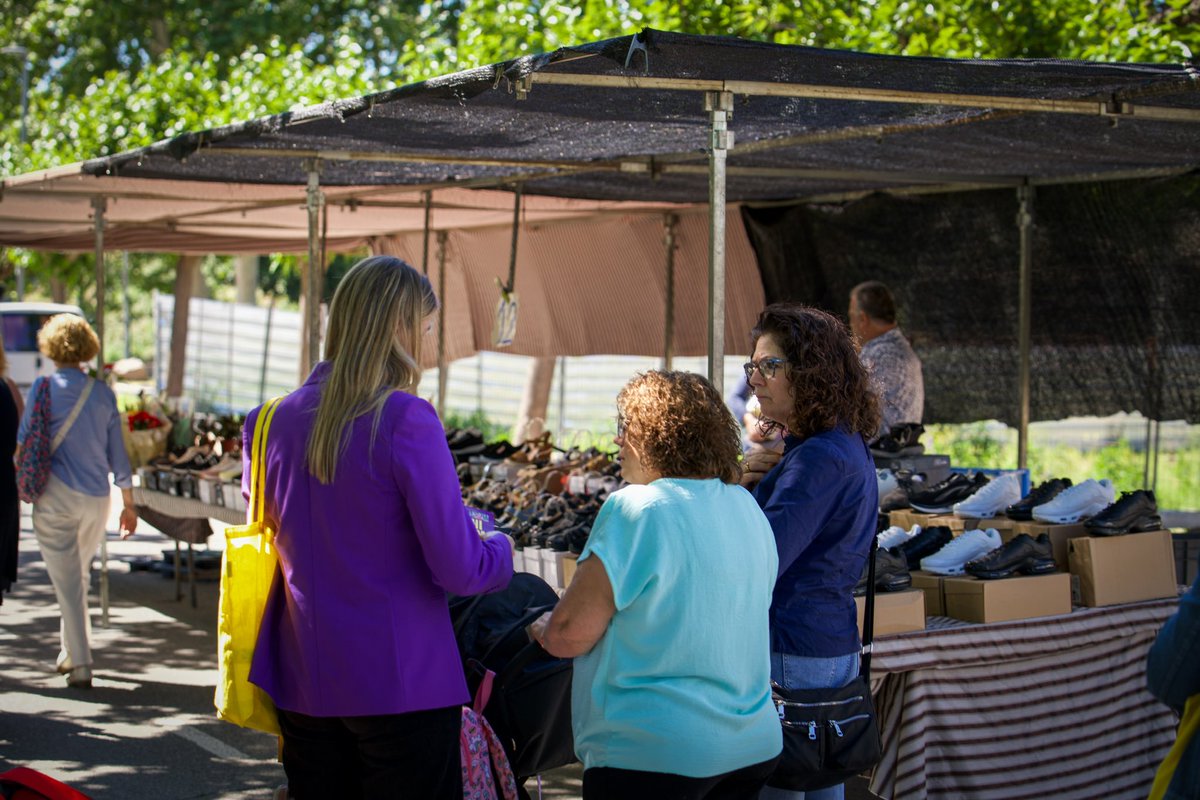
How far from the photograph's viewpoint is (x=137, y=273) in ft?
117

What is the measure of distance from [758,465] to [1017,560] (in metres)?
1.34

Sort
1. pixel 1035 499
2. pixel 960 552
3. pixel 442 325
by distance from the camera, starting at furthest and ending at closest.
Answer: pixel 442 325
pixel 1035 499
pixel 960 552

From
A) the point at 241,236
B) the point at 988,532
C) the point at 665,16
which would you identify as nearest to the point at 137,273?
the point at 241,236

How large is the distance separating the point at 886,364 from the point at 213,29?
23.8 m

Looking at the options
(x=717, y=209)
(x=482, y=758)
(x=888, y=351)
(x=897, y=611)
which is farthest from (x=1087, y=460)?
(x=482, y=758)

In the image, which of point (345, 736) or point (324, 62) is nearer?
point (345, 736)

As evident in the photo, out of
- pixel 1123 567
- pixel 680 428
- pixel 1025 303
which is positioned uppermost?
pixel 1025 303

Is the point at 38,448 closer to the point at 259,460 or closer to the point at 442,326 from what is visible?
the point at 259,460

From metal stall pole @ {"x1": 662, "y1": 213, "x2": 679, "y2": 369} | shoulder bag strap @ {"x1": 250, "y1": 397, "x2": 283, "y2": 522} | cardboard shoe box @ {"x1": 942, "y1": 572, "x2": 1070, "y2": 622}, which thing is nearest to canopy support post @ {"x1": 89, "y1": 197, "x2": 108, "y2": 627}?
metal stall pole @ {"x1": 662, "y1": 213, "x2": 679, "y2": 369}

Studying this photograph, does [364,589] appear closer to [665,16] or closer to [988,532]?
[988,532]

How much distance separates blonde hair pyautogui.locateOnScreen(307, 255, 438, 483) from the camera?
2891 mm

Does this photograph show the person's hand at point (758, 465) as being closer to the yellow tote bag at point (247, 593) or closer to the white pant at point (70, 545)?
the yellow tote bag at point (247, 593)

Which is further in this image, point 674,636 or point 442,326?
point 442,326

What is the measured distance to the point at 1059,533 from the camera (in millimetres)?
5070
